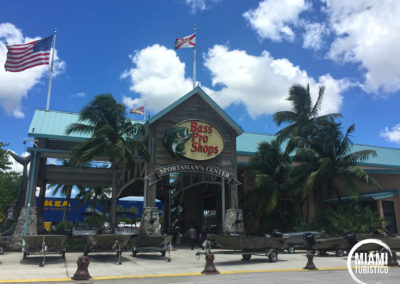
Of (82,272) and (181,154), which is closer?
(82,272)

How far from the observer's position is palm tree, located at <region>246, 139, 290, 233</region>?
26.9 meters

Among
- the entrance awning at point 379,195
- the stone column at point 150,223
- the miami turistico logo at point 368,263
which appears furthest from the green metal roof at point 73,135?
the miami turistico logo at point 368,263

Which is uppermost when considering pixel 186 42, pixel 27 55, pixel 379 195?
pixel 186 42

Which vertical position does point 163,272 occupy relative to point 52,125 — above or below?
below

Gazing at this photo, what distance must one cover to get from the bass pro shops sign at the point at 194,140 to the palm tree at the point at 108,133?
7.15 ft

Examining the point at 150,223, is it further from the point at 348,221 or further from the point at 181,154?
the point at 348,221

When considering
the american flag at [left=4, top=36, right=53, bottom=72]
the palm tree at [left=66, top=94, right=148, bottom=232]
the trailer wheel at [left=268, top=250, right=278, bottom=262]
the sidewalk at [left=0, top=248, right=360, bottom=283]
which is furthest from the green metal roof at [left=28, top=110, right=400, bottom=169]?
the trailer wheel at [left=268, top=250, right=278, bottom=262]

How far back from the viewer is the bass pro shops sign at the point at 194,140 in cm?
2338

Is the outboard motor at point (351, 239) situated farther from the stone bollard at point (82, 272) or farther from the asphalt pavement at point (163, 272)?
the stone bollard at point (82, 272)

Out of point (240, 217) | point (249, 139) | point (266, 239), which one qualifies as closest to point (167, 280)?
point (266, 239)

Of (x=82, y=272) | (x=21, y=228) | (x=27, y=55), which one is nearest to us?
(x=82, y=272)

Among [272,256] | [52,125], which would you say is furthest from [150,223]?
[52,125]

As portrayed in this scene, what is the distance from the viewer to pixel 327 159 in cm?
2503

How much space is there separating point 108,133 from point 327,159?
630 inches
